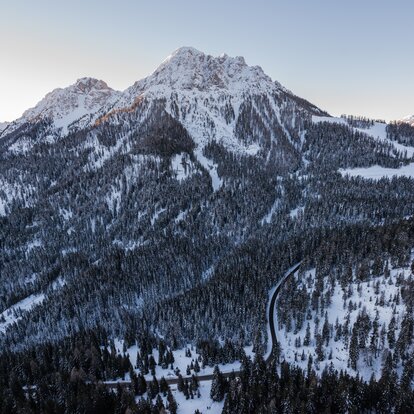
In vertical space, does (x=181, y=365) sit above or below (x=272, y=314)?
below

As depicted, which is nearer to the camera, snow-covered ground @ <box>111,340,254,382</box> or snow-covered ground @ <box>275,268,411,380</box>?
snow-covered ground @ <box>275,268,411,380</box>

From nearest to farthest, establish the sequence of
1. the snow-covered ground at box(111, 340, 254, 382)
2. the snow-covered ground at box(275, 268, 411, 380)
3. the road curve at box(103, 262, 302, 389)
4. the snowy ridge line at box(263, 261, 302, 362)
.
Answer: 1. the snow-covered ground at box(275, 268, 411, 380)
2. the road curve at box(103, 262, 302, 389)
3. the snow-covered ground at box(111, 340, 254, 382)
4. the snowy ridge line at box(263, 261, 302, 362)

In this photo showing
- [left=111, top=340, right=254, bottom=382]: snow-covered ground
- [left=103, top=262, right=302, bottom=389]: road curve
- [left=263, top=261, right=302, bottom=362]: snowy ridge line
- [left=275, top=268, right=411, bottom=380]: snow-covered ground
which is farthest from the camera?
[left=263, top=261, right=302, bottom=362]: snowy ridge line

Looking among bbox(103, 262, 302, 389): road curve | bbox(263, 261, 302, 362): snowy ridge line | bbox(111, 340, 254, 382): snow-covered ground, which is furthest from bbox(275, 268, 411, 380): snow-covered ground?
bbox(111, 340, 254, 382): snow-covered ground

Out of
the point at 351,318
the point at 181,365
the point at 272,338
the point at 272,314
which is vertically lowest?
the point at 181,365

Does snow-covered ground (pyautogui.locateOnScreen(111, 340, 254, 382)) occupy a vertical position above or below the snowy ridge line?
below

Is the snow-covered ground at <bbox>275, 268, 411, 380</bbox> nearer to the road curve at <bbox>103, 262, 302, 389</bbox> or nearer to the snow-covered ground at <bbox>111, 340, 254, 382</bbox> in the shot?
the road curve at <bbox>103, 262, 302, 389</bbox>

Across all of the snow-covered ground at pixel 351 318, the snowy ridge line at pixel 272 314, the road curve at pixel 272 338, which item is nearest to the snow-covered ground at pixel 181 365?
the road curve at pixel 272 338

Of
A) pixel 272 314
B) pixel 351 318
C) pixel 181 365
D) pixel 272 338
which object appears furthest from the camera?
pixel 272 314

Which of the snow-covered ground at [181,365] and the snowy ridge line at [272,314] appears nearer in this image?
the snow-covered ground at [181,365]

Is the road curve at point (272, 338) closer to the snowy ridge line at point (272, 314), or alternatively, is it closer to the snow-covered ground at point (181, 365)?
the snowy ridge line at point (272, 314)

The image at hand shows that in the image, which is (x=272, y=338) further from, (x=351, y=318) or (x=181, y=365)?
(x=181, y=365)

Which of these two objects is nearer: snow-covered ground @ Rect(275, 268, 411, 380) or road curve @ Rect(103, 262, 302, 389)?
snow-covered ground @ Rect(275, 268, 411, 380)

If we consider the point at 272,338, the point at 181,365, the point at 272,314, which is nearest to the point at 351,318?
the point at 272,338
